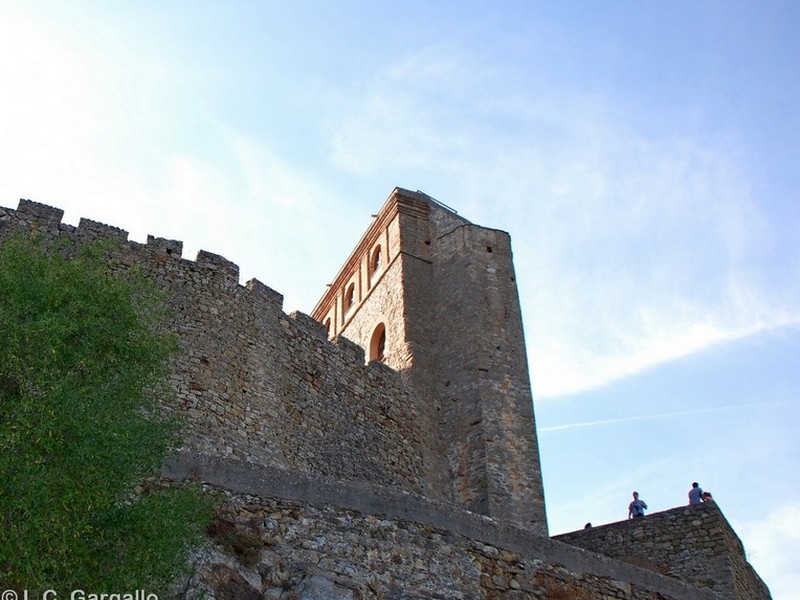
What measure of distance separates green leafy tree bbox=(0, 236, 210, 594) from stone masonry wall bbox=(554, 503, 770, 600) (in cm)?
877

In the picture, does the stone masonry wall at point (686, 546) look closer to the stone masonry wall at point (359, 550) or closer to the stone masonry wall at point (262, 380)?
the stone masonry wall at point (359, 550)

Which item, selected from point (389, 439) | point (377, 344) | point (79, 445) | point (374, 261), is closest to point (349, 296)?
point (374, 261)

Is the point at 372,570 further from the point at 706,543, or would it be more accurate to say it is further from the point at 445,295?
the point at 445,295

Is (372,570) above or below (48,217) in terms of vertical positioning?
below

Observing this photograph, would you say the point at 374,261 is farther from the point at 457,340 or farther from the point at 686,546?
the point at 686,546

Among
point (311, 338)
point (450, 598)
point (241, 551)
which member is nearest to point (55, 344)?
point (241, 551)

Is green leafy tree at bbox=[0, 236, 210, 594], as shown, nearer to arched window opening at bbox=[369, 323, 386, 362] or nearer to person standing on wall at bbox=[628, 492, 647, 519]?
person standing on wall at bbox=[628, 492, 647, 519]

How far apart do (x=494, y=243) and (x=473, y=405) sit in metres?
4.66

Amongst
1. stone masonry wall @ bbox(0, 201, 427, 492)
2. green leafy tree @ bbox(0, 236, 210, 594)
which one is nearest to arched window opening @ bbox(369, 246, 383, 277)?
stone masonry wall @ bbox(0, 201, 427, 492)

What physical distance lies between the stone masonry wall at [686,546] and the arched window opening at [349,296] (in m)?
12.2

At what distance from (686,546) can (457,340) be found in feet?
24.5

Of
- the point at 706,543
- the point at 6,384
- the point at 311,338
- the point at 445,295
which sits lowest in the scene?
the point at 6,384

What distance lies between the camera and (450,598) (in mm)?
11016

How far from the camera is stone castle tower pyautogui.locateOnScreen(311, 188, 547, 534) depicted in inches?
790
